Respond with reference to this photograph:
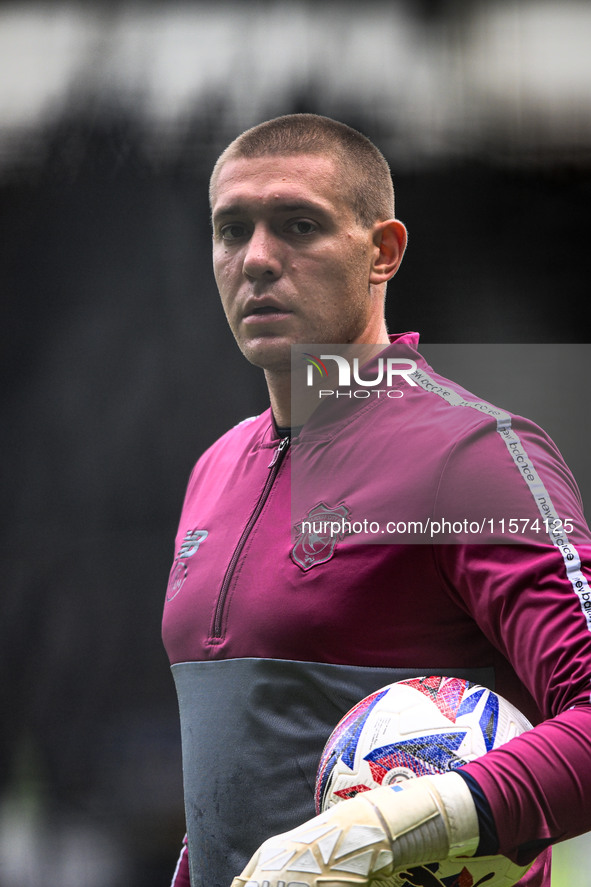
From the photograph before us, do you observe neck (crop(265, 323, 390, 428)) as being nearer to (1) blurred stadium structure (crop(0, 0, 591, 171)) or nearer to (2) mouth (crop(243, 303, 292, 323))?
(2) mouth (crop(243, 303, 292, 323))

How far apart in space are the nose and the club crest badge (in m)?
0.27

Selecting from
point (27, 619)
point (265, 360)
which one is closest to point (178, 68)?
point (27, 619)

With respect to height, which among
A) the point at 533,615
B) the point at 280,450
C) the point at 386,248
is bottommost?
the point at 533,615

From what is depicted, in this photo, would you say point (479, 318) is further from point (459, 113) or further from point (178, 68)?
point (178, 68)

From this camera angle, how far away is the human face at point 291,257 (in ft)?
3.40

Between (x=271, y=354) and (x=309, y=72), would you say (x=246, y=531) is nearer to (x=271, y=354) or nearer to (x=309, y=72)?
(x=271, y=354)

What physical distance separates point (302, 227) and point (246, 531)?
13.6 inches

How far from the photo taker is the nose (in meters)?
1.03

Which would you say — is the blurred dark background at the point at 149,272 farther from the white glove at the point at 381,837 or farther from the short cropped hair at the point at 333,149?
the white glove at the point at 381,837

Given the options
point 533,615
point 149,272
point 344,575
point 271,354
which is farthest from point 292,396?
point 149,272

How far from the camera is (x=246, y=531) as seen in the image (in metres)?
1.02

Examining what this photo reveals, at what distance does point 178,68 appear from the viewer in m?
2.35

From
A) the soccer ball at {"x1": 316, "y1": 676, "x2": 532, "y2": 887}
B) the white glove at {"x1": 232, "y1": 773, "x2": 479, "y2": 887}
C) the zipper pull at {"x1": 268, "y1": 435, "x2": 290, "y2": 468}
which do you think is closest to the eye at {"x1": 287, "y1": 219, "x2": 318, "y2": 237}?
the zipper pull at {"x1": 268, "y1": 435, "x2": 290, "y2": 468}

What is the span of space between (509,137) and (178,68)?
2.76 ft
